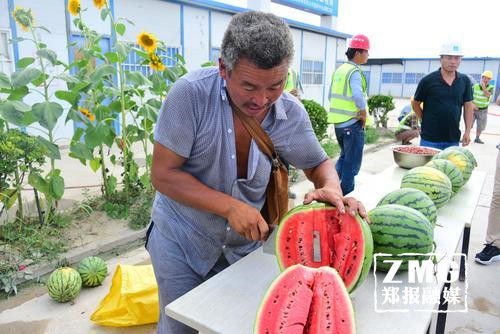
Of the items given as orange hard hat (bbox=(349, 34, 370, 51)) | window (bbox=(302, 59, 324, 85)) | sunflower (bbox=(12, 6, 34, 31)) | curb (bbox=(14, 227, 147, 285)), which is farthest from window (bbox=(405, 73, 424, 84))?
sunflower (bbox=(12, 6, 34, 31))

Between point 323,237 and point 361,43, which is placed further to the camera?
point 361,43

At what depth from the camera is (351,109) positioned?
5281 mm

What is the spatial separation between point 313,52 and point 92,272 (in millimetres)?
15643

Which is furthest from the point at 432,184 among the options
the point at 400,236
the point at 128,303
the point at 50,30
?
the point at 50,30

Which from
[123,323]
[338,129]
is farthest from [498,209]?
[123,323]

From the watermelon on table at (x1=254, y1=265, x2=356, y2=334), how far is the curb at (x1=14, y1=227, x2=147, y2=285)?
9.02ft

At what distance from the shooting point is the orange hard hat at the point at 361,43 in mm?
5309

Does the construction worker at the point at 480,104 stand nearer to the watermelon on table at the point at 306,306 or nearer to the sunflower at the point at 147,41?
the sunflower at the point at 147,41

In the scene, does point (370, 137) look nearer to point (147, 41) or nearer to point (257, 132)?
point (147, 41)

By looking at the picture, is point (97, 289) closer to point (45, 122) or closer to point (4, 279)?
point (4, 279)

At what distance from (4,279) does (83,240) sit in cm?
82

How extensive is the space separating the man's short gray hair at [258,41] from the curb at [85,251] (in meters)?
2.85

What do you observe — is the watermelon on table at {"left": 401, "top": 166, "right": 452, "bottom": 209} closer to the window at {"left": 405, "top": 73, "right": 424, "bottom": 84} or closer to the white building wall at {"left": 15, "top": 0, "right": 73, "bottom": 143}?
the white building wall at {"left": 15, "top": 0, "right": 73, "bottom": 143}

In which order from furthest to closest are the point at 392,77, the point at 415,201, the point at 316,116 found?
the point at 392,77 → the point at 316,116 → the point at 415,201
